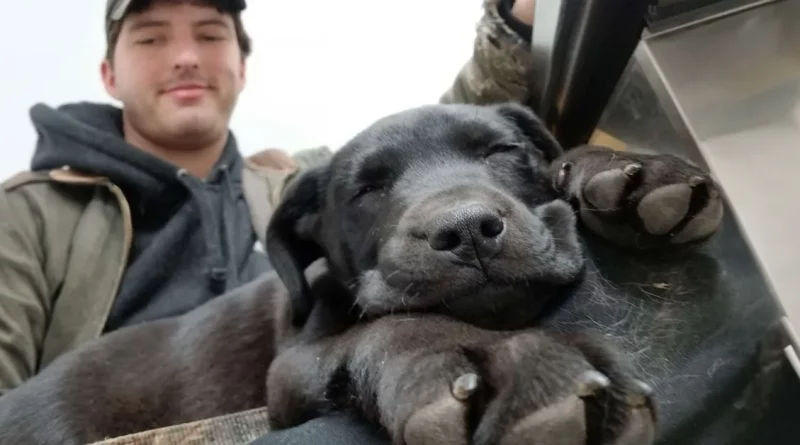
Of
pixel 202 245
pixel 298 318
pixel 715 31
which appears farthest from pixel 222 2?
pixel 715 31

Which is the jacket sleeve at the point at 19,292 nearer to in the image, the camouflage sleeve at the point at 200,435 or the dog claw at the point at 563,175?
the camouflage sleeve at the point at 200,435

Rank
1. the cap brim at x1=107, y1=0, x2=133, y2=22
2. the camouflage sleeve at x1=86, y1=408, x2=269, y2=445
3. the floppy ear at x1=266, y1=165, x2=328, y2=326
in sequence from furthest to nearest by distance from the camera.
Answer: the cap brim at x1=107, y1=0, x2=133, y2=22, the floppy ear at x1=266, y1=165, x2=328, y2=326, the camouflage sleeve at x1=86, y1=408, x2=269, y2=445

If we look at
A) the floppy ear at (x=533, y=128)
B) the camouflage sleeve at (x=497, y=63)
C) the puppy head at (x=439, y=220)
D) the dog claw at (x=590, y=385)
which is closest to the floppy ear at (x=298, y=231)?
the puppy head at (x=439, y=220)

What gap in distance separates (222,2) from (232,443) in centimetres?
212

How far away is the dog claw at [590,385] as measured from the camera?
786 mm

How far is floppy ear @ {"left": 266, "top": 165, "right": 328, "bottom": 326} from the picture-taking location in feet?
5.01

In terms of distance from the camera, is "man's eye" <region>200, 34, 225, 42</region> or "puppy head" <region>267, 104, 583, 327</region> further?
"man's eye" <region>200, 34, 225, 42</region>

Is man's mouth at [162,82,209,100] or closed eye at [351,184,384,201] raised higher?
closed eye at [351,184,384,201]

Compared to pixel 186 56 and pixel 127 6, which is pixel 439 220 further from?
pixel 127 6

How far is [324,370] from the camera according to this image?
121cm

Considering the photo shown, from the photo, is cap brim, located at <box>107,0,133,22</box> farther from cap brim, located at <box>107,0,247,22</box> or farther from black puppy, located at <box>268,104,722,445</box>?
black puppy, located at <box>268,104,722,445</box>

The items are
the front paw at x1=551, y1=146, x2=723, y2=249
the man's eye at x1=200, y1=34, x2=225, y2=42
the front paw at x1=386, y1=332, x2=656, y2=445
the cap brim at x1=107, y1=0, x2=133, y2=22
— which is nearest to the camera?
the front paw at x1=386, y1=332, x2=656, y2=445

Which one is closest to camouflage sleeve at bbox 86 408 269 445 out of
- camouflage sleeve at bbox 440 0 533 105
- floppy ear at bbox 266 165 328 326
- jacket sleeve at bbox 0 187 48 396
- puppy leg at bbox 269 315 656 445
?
floppy ear at bbox 266 165 328 326

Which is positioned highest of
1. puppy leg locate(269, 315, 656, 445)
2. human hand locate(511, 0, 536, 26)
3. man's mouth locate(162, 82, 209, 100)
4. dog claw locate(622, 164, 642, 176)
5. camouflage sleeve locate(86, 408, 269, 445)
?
human hand locate(511, 0, 536, 26)
